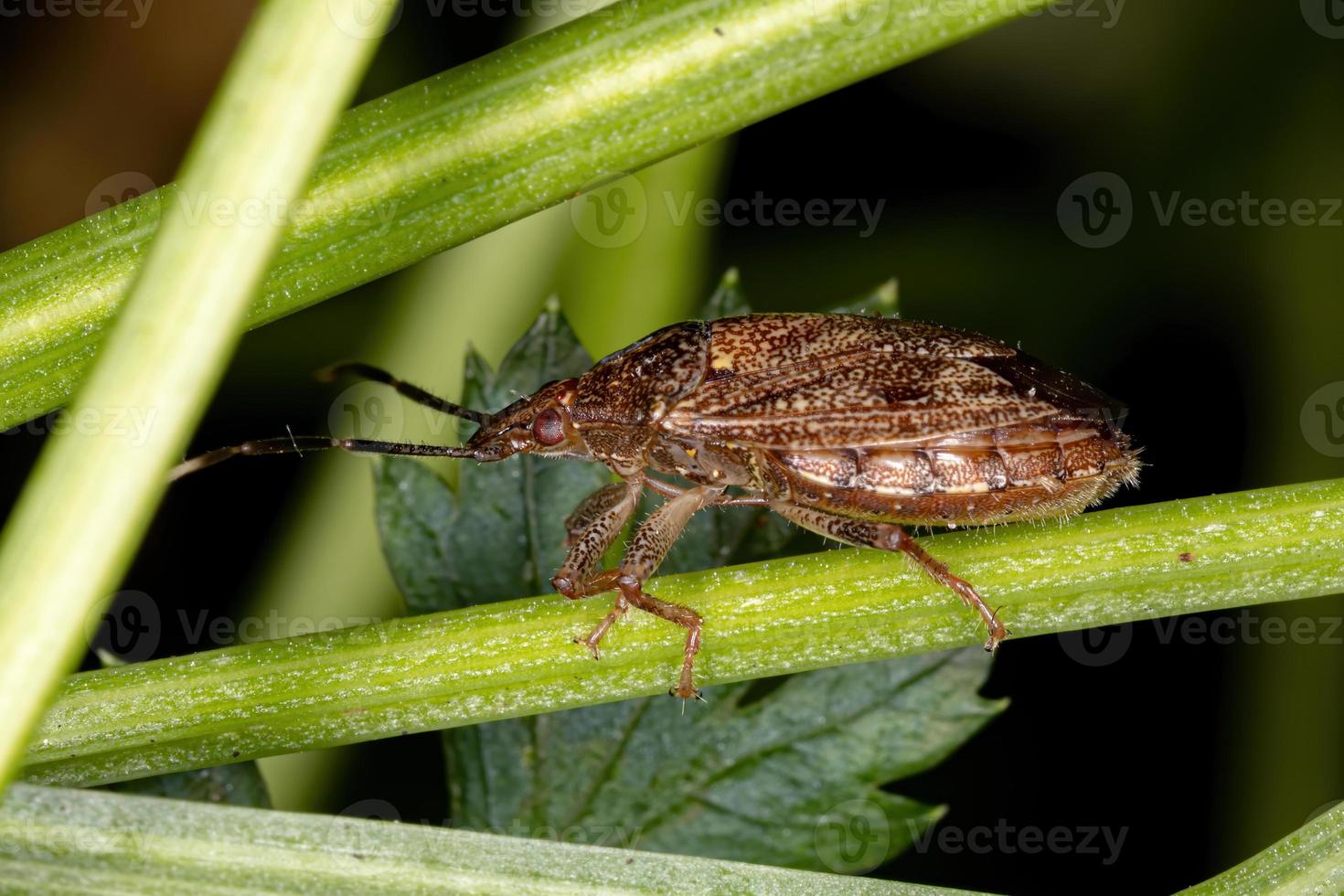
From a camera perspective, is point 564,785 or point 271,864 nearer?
point 271,864

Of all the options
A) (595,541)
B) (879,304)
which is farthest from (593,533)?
(879,304)

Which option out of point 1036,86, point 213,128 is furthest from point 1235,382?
point 213,128

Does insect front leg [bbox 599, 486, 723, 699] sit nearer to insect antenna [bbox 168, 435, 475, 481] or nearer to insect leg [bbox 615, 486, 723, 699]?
insect leg [bbox 615, 486, 723, 699]

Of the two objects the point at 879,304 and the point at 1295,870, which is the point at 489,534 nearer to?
the point at 879,304

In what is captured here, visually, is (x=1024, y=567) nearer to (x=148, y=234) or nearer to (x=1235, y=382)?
(x=148, y=234)

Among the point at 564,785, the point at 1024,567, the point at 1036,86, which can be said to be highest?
the point at 1036,86
